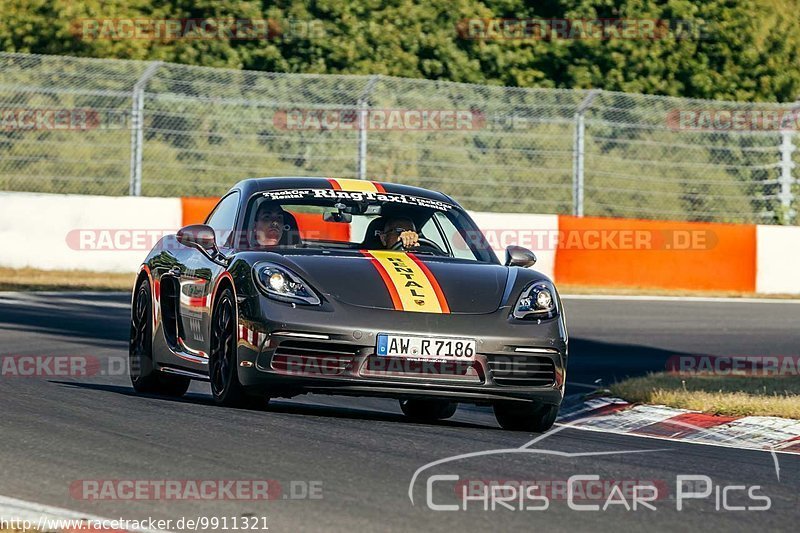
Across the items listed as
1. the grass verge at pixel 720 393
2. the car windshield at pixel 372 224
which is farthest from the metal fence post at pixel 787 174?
the car windshield at pixel 372 224

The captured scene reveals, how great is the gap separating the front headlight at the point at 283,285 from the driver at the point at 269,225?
2.40ft

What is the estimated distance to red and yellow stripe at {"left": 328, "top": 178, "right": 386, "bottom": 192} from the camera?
31.7 ft

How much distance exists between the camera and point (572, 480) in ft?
21.6

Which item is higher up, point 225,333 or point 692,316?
point 225,333

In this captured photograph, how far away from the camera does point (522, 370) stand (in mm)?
8359

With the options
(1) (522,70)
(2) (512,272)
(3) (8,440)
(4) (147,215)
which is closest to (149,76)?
(4) (147,215)

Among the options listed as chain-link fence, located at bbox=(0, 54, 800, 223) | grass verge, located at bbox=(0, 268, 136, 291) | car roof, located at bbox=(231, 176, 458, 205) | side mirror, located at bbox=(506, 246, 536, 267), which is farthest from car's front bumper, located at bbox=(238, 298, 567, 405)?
chain-link fence, located at bbox=(0, 54, 800, 223)

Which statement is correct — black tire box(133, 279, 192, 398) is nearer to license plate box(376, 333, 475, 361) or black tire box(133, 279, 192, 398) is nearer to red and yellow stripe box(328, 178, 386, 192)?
red and yellow stripe box(328, 178, 386, 192)

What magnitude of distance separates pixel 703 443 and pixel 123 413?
Result: 10.2ft

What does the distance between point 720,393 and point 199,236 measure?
3.68 metres

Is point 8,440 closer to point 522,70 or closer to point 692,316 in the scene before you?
point 692,316

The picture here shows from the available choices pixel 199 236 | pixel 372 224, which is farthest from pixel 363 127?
pixel 199 236

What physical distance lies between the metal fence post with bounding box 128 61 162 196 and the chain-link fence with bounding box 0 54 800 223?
2cm

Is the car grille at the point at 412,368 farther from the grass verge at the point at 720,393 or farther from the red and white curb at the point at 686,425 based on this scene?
the grass verge at the point at 720,393
